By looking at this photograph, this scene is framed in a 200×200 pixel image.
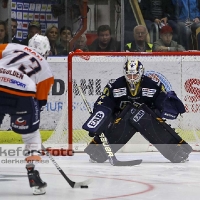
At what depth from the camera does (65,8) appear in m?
8.77

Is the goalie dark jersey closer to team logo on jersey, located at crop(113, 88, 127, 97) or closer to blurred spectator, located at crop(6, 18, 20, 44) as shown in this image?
team logo on jersey, located at crop(113, 88, 127, 97)

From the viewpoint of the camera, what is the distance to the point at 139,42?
8688 millimetres

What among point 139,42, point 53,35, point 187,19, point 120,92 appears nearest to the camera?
point 120,92

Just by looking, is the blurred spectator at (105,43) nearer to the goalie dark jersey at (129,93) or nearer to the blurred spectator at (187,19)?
the blurred spectator at (187,19)

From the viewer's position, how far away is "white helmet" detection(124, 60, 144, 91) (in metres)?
6.85

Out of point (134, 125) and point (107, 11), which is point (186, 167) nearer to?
point (134, 125)

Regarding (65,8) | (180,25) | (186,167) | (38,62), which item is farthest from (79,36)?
(38,62)

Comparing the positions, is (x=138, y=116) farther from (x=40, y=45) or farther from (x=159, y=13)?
(x=159, y=13)

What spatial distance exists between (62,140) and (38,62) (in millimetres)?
3057

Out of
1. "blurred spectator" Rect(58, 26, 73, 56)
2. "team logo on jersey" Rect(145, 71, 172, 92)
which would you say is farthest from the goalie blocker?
"blurred spectator" Rect(58, 26, 73, 56)

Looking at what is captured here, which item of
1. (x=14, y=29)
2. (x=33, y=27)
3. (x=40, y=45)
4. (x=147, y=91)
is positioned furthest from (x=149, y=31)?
(x=40, y=45)

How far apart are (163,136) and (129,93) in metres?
0.51

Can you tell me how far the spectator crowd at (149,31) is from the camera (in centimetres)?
870

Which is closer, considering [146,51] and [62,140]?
[62,140]
